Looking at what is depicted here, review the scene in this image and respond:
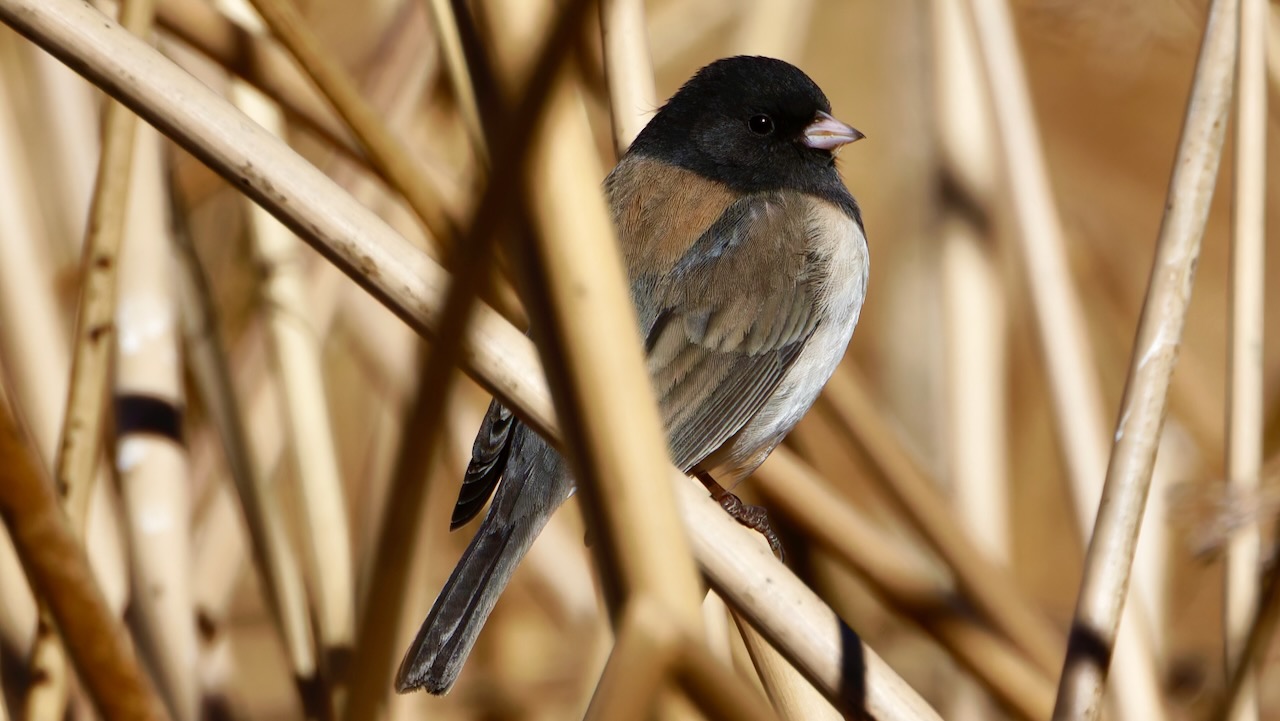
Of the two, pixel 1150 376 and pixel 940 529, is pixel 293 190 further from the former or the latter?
pixel 940 529

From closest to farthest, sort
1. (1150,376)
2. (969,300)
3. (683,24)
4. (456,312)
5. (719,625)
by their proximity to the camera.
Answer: (456,312)
(1150,376)
(719,625)
(969,300)
(683,24)

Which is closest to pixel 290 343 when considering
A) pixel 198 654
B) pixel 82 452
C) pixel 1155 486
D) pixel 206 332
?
pixel 206 332

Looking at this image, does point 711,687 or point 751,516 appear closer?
point 711,687

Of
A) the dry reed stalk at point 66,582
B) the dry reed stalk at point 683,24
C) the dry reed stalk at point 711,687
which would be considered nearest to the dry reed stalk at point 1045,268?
the dry reed stalk at point 683,24

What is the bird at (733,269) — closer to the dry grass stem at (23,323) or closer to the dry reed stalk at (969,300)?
the dry reed stalk at (969,300)

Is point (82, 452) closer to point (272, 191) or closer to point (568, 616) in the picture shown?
point (272, 191)

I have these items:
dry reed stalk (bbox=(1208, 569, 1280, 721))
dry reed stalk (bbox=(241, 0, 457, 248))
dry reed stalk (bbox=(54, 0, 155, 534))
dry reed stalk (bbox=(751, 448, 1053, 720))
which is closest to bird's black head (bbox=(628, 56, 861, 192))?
dry reed stalk (bbox=(751, 448, 1053, 720))

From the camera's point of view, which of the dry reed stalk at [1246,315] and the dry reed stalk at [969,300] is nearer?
the dry reed stalk at [1246,315]

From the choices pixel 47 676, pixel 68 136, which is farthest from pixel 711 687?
pixel 68 136
